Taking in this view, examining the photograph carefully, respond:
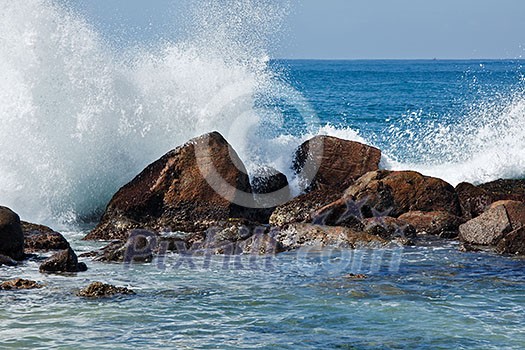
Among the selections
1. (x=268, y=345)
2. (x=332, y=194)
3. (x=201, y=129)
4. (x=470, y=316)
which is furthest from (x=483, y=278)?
(x=201, y=129)

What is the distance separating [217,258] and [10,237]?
253 cm

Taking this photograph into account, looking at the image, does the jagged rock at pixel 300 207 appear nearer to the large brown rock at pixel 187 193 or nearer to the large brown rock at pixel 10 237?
the large brown rock at pixel 187 193

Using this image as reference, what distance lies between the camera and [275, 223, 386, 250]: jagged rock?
465 inches

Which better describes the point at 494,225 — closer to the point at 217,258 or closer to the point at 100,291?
the point at 217,258

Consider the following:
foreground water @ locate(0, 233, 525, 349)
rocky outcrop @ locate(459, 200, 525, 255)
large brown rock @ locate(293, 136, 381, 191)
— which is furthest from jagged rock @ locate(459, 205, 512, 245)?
large brown rock @ locate(293, 136, 381, 191)

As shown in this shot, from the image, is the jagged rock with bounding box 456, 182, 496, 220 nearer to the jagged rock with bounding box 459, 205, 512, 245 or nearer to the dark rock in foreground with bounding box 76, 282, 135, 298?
the jagged rock with bounding box 459, 205, 512, 245

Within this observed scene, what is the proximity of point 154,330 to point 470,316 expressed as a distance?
2.84m

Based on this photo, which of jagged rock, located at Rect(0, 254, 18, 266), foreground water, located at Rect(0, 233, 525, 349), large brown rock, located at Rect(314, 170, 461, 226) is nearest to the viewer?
foreground water, located at Rect(0, 233, 525, 349)

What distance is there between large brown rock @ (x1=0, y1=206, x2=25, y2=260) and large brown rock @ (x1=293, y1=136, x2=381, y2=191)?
593cm

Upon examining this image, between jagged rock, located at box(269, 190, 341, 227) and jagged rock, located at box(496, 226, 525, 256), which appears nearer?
jagged rock, located at box(496, 226, 525, 256)

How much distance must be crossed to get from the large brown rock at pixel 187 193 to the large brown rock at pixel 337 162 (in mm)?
2154

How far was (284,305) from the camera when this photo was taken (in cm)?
862

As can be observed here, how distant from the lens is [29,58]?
54.9 feet

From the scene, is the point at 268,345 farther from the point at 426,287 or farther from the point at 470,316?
the point at 426,287
